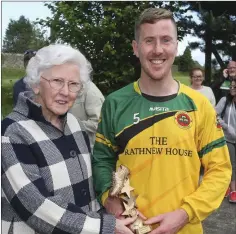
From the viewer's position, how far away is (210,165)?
189 centimetres

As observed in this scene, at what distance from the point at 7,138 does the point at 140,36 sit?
0.80 metres

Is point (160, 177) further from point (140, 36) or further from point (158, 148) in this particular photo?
point (140, 36)

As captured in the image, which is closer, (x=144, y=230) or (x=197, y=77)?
(x=144, y=230)

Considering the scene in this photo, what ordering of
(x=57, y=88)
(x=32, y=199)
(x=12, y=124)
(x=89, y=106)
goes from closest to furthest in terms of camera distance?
1. (x=32, y=199)
2. (x=12, y=124)
3. (x=57, y=88)
4. (x=89, y=106)

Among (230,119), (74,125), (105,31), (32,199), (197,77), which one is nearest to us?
(32,199)

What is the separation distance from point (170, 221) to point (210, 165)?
1.07ft

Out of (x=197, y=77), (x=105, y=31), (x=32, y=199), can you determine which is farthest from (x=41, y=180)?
(x=105, y=31)

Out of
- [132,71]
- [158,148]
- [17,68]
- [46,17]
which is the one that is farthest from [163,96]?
[17,68]

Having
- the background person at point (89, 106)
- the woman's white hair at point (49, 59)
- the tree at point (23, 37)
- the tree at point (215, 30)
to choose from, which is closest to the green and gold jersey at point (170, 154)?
the woman's white hair at point (49, 59)

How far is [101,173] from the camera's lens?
1.92 meters

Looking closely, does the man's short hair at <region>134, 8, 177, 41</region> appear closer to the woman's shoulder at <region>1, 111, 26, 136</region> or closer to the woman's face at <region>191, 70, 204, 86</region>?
the woman's shoulder at <region>1, 111, 26, 136</region>

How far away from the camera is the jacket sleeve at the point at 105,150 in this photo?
1936 millimetres

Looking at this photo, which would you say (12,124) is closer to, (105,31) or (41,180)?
(41,180)

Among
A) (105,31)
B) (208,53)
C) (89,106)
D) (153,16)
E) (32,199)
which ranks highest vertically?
(105,31)
